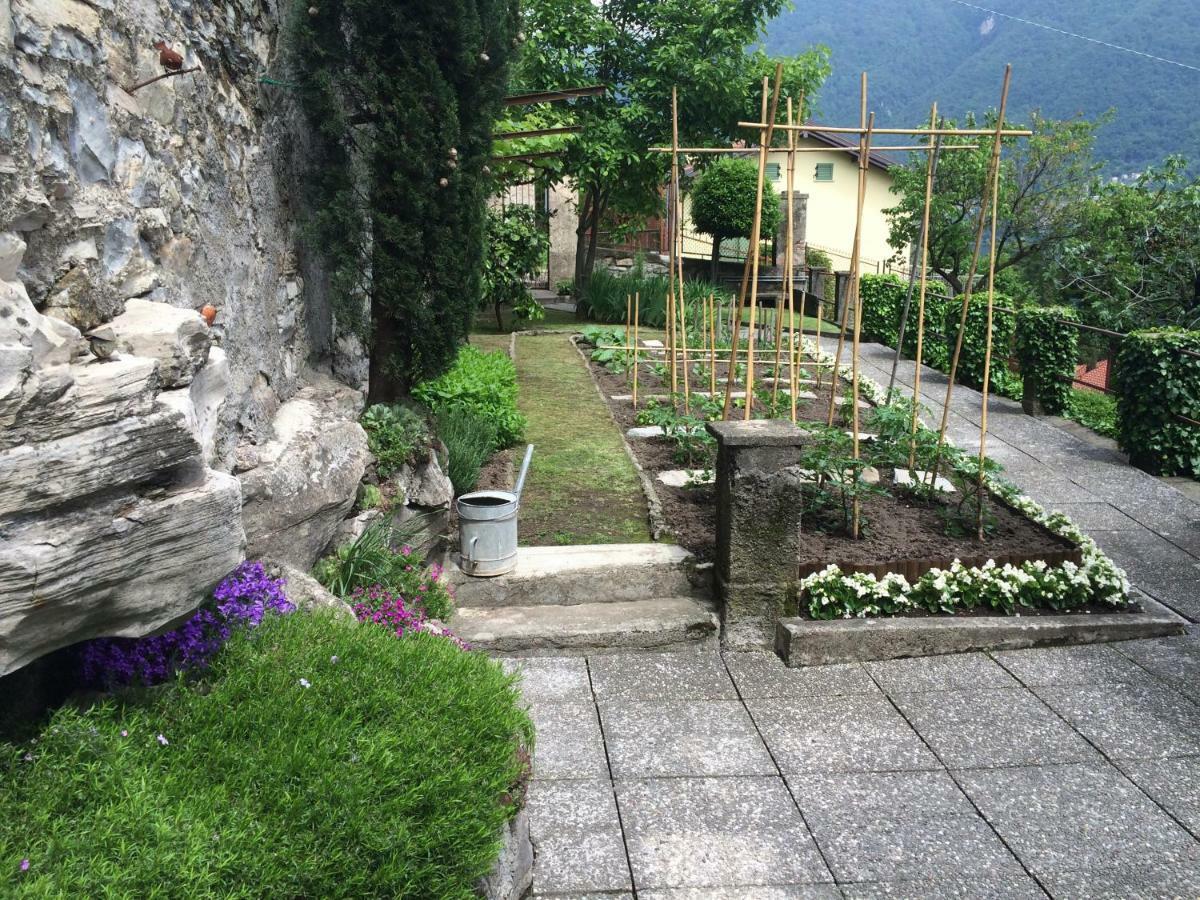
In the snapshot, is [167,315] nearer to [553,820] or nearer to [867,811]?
[553,820]

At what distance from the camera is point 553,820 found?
313cm

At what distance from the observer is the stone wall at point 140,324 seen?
186 centimetres

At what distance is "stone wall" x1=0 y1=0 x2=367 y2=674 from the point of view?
6.10 feet

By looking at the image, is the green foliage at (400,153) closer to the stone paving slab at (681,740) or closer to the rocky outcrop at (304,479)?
the rocky outcrop at (304,479)

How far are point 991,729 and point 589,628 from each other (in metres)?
1.82

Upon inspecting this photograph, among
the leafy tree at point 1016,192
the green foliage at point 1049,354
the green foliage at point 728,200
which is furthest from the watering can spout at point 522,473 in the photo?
the leafy tree at point 1016,192

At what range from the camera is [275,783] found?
2.16m

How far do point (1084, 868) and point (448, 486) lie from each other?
3.48 metres

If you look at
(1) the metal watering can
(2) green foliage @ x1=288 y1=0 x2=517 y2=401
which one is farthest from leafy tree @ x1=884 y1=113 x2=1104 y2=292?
(1) the metal watering can

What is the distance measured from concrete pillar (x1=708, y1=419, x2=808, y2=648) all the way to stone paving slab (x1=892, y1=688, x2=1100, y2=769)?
2.44 feet

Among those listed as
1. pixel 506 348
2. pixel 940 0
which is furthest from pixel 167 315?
pixel 940 0

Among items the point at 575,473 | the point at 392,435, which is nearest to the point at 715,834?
the point at 392,435

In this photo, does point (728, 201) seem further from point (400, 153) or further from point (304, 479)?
point (304, 479)

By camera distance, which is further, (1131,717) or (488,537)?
(488,537)
